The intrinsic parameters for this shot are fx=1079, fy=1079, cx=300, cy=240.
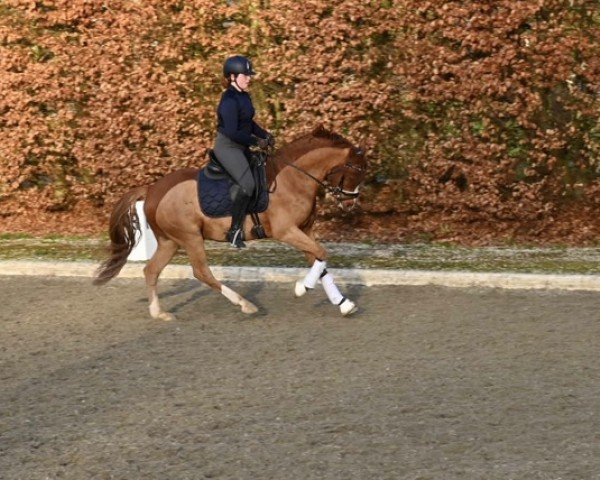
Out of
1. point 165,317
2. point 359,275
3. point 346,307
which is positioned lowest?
point 359,275

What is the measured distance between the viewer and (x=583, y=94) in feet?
42.3

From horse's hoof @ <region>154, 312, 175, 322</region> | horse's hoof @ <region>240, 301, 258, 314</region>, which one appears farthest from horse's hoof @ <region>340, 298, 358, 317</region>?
horse's hoof @ <region>154, 312, 175, 322</region>

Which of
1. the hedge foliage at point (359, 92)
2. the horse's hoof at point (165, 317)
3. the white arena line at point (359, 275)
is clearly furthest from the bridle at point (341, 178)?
the hedge foliage at point (359, 92)

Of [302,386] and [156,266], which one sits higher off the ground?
[302,386]

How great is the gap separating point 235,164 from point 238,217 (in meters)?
0.49

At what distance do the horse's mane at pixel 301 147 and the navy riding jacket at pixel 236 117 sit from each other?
0.32 metres

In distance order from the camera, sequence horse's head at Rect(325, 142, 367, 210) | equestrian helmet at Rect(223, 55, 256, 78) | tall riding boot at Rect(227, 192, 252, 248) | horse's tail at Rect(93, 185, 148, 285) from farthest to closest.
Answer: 1. horse's tail at Rect(93, 185, 148, 285)
2. horse's head at Rect(325, 142, 367, 210)
3. tall riding boot at Rect(227, 192, 252, 248)
4. equestrian helmet at Rect(223, 55, 256, 78)

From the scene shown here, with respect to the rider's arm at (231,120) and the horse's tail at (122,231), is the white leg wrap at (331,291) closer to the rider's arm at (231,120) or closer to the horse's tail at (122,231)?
the rider's arm at (231,120)

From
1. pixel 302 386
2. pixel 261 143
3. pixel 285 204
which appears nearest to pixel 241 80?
pixel 261 143

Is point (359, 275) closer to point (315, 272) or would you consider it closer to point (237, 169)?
point (315, 272)

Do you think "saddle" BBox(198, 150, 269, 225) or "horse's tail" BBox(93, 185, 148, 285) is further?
"horse's tail" BBox(93, 185, 148, 285)

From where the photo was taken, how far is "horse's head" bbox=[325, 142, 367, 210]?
32.4 ft

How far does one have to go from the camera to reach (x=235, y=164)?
973 cm

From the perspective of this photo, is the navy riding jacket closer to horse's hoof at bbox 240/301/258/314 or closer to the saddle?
the saddle
